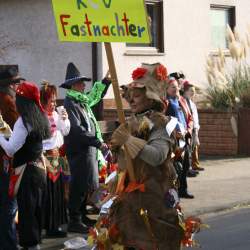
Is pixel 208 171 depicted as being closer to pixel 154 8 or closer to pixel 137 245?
pixel 154 8

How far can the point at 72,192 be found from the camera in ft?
31.3

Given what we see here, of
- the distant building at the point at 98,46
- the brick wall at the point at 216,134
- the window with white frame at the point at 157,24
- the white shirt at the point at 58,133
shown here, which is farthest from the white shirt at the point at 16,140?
the window with white frame at the point at 157,24

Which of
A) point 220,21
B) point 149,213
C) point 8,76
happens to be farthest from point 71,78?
point 220,21

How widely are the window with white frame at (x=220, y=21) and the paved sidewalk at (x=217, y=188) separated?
225 inches

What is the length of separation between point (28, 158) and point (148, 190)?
228 centimetres

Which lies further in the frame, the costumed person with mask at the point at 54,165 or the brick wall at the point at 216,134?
the brick wall at the point at 216,134

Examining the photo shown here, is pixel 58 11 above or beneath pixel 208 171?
above

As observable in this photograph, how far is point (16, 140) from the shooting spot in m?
7.49

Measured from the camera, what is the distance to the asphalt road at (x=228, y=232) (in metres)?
8.50

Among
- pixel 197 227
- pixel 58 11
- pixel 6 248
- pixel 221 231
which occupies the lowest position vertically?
pixel 221 231

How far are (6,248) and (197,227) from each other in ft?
8.60

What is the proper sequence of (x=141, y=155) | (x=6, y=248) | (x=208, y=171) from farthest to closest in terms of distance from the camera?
1. (x=208, y=171)
2. (x=6, y=248)
3. (x=141, y=155)

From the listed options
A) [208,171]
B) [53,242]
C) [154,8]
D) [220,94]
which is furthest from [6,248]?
[154,8]

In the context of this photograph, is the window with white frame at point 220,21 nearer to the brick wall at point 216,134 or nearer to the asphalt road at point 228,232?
the brick wall at point 216,134
